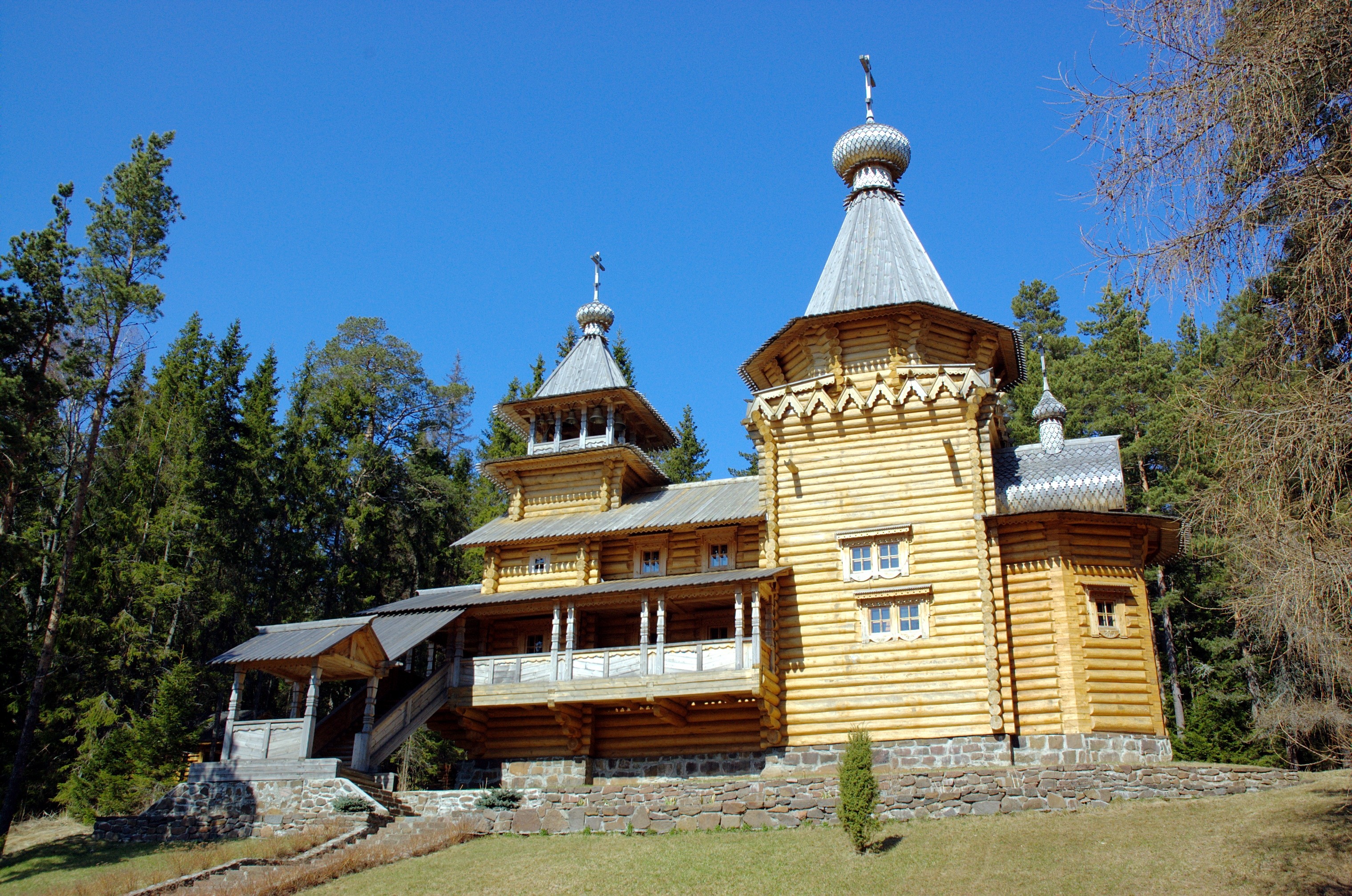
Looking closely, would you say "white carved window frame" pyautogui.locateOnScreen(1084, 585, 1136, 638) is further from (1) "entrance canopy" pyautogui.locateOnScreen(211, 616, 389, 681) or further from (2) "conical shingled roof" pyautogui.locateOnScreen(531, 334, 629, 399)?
(1) "entrance canopy" pyautogui.locateOnScreen(211, 616, 389, 681)

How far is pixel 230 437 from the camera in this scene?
3203 cm

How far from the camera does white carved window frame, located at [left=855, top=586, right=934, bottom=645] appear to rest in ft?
65.2

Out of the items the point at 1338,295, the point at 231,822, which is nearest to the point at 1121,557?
the point at 1338,295

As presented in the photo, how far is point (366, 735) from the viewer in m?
20.4

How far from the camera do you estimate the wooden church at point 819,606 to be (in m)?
19.3

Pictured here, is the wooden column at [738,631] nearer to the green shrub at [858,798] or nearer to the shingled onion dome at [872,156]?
the green shrub at [858,798]

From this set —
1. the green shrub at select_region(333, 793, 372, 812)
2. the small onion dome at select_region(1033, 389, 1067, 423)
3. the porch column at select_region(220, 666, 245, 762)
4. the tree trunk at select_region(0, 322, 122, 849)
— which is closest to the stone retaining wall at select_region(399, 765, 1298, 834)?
the green shrub at select_region(333, 793, 372, 812)

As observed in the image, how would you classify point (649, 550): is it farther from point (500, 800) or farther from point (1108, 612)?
point (1108, 612)

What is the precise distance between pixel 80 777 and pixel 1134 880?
71.1 ft

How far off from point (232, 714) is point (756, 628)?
10.9m

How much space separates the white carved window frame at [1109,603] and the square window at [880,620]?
3.69 meters

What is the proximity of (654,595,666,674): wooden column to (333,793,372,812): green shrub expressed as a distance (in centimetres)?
599

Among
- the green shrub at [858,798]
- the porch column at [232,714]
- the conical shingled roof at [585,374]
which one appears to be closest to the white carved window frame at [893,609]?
the green shrub at [858,798]

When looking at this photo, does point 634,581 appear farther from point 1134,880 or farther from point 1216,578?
point 1216,578
